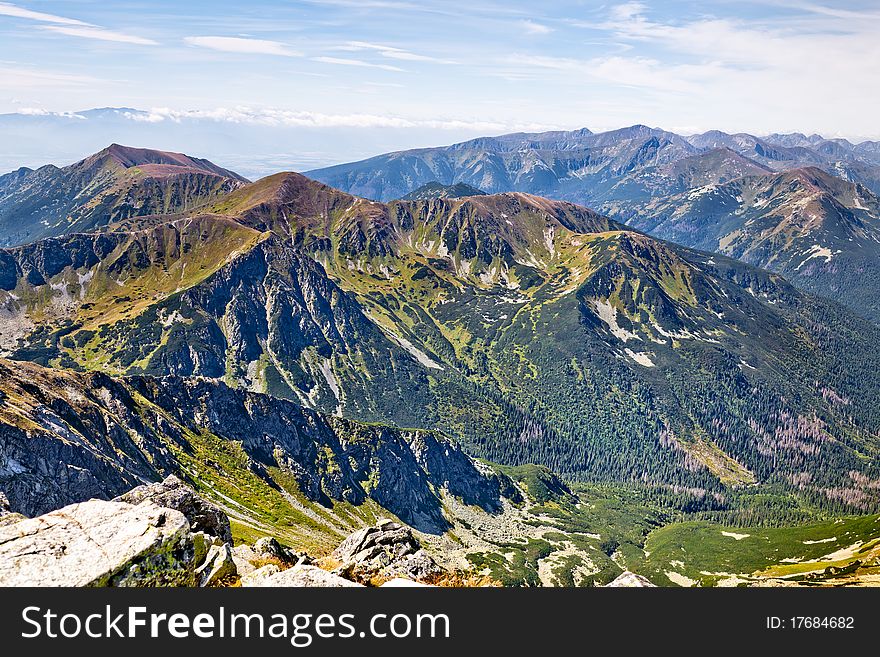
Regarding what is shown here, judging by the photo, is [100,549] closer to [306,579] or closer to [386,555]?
[306,579]

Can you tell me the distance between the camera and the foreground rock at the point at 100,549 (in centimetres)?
2909

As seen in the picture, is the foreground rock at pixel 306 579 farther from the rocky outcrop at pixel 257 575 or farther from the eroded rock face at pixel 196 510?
the eroded rock face at pixel 196 510

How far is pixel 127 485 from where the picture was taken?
133 m

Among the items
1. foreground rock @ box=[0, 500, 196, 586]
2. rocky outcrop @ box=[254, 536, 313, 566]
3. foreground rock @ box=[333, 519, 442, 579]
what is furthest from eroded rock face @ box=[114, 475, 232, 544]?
foreground rock @ box=[333, 519, 442, 579]

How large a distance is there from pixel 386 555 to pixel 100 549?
87.4 ft

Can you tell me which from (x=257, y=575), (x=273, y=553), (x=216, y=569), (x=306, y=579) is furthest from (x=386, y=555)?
(x=306, y=579)

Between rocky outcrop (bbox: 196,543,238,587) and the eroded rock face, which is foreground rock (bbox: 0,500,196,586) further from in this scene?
the eroded rock face

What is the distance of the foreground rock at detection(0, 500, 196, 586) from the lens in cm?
2909

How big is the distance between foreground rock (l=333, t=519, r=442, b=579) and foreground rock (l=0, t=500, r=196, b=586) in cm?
1071
